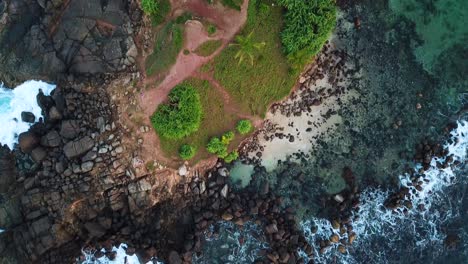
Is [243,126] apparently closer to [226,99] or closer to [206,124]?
[226,99]

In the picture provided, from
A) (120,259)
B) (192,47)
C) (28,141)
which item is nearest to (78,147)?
(28,141)

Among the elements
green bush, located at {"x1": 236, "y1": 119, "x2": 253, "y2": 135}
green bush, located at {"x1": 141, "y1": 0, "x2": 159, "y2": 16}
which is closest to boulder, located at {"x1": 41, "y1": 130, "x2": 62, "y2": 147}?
green bush, located at {"x1": 141, "y1": 0, "x2": 159, "y2": 16}

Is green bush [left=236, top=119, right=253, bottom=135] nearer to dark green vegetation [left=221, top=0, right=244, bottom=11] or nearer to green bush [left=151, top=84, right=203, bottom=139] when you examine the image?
green bush [left=151, top=84, right=203, bottom=139]

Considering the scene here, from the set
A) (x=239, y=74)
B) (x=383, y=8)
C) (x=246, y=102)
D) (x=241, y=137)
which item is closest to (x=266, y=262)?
(x=241, y=137)

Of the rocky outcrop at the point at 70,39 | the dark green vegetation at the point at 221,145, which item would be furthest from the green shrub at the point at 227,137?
the rocky outcrop at the point at 70,39

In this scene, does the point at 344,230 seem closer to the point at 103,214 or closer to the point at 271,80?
the point at 271,80

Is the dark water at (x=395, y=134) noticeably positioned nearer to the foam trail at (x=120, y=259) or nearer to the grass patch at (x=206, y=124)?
the grass patch at (x=206, y=124)
